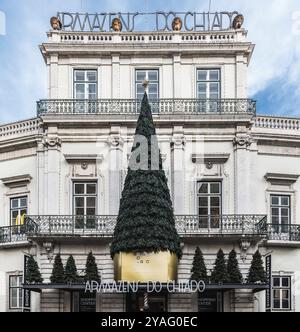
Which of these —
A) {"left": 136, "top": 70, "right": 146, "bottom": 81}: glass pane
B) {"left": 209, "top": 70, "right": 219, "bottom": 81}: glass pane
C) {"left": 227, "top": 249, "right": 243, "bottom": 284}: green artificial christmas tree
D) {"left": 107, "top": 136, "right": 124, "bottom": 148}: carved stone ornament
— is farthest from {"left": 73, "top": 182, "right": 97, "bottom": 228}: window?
{"left": 209, "top": 70, "right": 219, "bottom": 81}: glass pane

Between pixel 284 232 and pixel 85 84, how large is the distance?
10.3 meters

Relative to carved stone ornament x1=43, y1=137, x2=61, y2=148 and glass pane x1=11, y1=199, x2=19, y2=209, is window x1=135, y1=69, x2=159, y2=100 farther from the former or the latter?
glass pane x1=11, y1=199, x2=19, y2=209

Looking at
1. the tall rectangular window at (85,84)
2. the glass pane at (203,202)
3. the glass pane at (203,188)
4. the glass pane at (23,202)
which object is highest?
the tall rectangular window at (85,84)

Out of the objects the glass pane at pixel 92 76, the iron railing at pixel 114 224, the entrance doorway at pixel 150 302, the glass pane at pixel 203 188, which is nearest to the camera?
the entrance doorway at pixel 150 302

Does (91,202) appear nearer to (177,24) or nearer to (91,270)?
(91,270)

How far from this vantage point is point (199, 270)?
81.7 ft

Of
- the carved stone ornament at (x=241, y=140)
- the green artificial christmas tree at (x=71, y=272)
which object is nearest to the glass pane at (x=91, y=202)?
the green artificial christmas tree at (x=71, y=272)

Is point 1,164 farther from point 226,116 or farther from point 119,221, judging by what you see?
point 226,116

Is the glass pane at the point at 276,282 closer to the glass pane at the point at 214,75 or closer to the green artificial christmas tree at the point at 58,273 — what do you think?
the green artificial christmas tree at the point at 58,273

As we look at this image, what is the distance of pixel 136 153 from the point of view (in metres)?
25.0

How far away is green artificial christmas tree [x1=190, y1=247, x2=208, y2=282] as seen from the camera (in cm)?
2484

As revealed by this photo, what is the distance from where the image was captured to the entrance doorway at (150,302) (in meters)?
25.5

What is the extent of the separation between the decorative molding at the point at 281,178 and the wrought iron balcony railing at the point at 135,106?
8.75 feet

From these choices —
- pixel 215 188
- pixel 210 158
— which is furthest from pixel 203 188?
pixel 210 158
